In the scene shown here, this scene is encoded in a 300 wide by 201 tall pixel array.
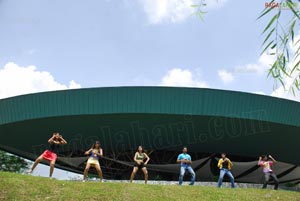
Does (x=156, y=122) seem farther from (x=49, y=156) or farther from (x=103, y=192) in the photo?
(x=103, y=192)

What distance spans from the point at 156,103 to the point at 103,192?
30.1 ft

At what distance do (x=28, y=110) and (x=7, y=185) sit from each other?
10.5 m

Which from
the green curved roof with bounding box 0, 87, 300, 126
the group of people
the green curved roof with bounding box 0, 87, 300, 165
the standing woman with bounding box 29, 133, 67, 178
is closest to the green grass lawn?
the standing woman with bounding box 29, 133, 67, 178

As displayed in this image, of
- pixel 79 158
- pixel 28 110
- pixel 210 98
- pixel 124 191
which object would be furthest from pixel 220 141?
pixel 124 191

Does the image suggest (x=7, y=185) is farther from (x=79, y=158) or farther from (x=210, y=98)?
(x=79, y=158)

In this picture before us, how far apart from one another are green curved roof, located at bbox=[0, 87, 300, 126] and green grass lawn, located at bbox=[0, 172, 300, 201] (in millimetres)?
7453

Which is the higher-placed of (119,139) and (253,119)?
(253,119)

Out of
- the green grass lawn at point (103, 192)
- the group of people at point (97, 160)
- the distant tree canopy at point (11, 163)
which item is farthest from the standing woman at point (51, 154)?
the distant tree canopy at point (11, 163)

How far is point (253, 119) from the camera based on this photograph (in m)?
20.5

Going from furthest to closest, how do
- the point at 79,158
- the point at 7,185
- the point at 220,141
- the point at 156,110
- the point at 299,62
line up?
the point at 79,158
the point at 220,141
the point at 156,110
the point at 7,185
the point at 299,62

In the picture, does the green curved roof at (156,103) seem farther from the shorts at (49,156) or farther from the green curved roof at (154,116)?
the shorts at (49,156)

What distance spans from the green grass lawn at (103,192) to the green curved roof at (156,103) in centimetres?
745

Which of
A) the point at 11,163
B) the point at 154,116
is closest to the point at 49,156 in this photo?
the point at 154,116

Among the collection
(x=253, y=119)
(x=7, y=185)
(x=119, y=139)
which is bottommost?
(x=7, y=185)
